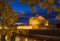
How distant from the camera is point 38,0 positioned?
107 centimetres

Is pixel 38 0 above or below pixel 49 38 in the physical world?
above

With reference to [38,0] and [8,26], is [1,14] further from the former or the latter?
[38,0]

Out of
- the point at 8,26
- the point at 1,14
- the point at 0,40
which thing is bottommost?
the point at 0,40

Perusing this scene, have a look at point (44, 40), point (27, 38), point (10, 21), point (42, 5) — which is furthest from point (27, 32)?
point (42, 5)

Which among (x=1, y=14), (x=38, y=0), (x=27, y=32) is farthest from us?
(x=27, y=32)

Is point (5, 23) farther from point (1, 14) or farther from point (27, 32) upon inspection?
point (27, 32)

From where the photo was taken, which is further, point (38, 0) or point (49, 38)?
point (49, 38)

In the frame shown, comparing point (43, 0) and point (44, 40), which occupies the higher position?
point (43, 0)

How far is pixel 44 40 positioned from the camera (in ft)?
4.99

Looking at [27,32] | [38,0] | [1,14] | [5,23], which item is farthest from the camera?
[27,32]

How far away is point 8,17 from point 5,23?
0.32ft

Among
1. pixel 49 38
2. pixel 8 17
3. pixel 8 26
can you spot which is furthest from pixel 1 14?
pixel 49 38

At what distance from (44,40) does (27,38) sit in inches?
13.7

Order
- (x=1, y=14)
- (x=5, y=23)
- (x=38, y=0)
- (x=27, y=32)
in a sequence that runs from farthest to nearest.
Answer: (x=27, y=32), (x=5, y=23), (x=1, y=14), (x=38, y=0)
